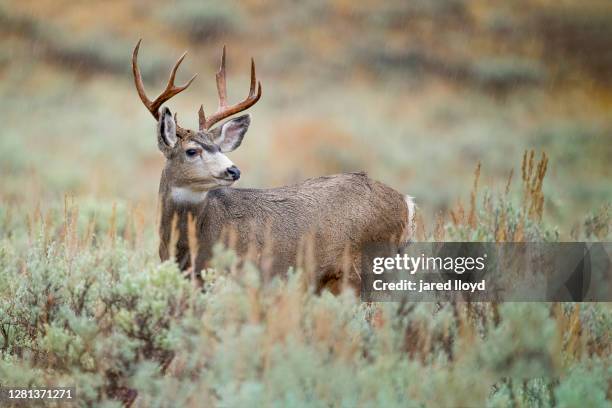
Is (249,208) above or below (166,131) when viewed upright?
below

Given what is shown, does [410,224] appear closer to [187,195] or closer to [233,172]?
[233,172]

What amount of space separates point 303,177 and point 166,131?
378 inches

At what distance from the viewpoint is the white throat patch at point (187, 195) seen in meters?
7.29

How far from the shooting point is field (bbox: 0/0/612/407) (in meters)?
4.95

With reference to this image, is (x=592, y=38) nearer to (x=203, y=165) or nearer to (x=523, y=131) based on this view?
(x=523, y=131)

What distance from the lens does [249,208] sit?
7.48 meters

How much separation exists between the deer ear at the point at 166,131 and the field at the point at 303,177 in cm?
71

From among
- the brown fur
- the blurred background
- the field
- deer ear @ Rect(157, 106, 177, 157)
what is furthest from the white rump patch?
the blurred background

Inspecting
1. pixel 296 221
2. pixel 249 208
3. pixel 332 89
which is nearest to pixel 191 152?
pixel 249 208

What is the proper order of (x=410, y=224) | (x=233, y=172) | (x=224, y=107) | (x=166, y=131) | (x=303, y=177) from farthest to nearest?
(x=303, y=177) → (x=410, y=224) → (x=224, y=107) → (x=166, y=131) → (x=233, y=172)

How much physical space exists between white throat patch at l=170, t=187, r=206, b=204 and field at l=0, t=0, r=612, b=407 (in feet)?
1.80

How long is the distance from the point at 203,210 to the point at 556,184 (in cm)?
1168

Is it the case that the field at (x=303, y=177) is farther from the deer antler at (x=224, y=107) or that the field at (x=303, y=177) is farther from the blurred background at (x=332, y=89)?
the deer antler at (x=224, y=107)

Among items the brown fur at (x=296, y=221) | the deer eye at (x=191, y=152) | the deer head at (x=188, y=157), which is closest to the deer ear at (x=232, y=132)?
the deer head at (x=188, y=157)
